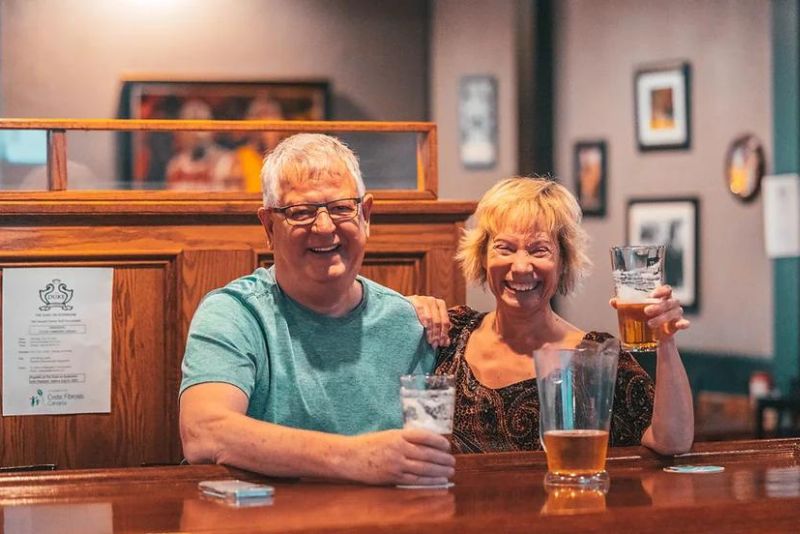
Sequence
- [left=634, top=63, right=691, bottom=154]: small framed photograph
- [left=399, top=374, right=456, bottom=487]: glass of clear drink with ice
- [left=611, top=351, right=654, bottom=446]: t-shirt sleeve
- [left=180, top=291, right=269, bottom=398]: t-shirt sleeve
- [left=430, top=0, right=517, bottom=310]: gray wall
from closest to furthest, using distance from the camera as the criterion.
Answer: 1. [left=399, top=374, right=456, bottom=487]: glass of clear drink with ice
2. [left=180, top=291, right=269, bottom=398]: t-shirt sleeve
3. [left=611, top=351, right=654, bottom=446]: t-shirt sleeve
4. [left=634, top=63, right=691, bottom=154]: small framed photograph
5. [left=430, top=0, right=517, bottom=310]: gray wall

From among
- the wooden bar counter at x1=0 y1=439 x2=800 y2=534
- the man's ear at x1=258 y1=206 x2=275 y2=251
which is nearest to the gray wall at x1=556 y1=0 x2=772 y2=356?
the man's ear at x1=258 y1=206 x2=275 y2=251

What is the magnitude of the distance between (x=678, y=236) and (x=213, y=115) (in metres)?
2.92

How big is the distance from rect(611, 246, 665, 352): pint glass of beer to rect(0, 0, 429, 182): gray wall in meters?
5.94

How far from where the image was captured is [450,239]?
3303 millimetres

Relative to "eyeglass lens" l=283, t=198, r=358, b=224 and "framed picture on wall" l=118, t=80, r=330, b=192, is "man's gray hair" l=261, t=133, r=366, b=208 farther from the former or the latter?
"framed picture on wall" l=118, t=80, r=330, b=192

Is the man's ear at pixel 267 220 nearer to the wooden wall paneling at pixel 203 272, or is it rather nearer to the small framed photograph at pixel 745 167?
the wooden wall paneling at pixel 203 272

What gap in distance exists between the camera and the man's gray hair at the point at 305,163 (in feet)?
8.59

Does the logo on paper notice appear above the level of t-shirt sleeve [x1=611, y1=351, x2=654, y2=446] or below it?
above

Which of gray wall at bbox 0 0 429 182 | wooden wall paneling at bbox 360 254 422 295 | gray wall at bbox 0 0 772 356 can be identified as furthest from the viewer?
gray wall at bbox 0 0 429 182

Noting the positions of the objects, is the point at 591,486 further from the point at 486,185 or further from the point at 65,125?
the point at 486,185

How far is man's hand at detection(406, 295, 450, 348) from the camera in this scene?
9.18 ft

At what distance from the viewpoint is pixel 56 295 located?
3.07 m

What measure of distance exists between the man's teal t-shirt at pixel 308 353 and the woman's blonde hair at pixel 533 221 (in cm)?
28

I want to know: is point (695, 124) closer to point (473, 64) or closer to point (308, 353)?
point (473, 64)
